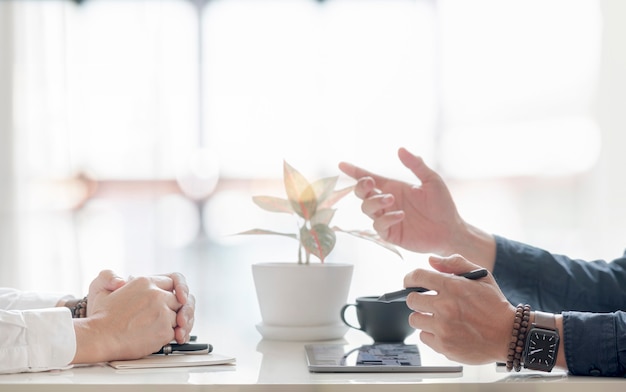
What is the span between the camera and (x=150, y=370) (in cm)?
94

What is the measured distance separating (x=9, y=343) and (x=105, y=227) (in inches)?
140

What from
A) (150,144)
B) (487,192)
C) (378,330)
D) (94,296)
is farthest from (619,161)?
(94,296)

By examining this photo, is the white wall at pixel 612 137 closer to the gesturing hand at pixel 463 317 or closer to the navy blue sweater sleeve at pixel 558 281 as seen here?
the navy blue sweater sleeve at pixel 558 281

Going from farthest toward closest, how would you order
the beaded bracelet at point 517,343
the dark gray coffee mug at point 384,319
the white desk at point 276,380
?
the dark gray coffee mug at point 384,319 < the beaded bracelet at point 517,343 < the white desk at point 276,380

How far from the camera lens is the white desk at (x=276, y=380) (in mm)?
836

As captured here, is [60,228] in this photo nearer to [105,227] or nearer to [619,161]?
[105,227]

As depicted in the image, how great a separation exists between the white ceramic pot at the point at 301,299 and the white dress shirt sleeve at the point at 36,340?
1.31ft

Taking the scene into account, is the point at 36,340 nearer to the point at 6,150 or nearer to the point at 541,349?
the point at 541,349

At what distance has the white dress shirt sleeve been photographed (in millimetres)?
924

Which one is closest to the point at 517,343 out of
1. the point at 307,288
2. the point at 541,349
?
the point at 541,349

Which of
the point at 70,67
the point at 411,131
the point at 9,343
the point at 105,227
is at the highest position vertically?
the point at 70,67

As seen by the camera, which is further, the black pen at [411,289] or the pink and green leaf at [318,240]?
the pink and green leaf at [318,240]

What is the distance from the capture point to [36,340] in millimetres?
934

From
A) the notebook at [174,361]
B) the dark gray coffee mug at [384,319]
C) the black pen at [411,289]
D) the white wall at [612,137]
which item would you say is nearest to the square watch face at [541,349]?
the black pen at [411,289]
